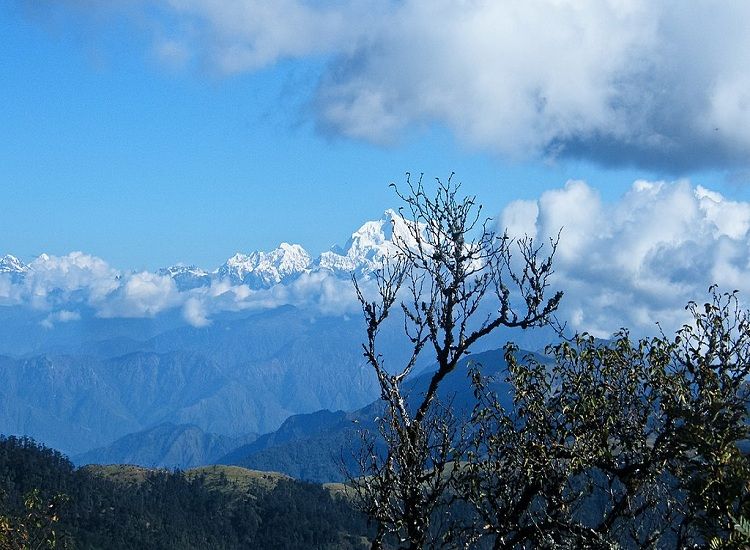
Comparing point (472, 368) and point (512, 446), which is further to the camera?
point (472, 368)

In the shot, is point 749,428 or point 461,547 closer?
point 749,428

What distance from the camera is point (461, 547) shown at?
71.8 ft

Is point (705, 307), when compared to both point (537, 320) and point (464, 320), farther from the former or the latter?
point (464, 320)

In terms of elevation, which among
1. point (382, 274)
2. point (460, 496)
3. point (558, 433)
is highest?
point (382, 274)

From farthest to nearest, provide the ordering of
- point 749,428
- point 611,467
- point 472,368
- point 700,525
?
point 472,368, point 611,467, point 749,428, point 700,525

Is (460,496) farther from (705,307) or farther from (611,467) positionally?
(705,307)

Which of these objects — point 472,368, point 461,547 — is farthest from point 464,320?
point 461,547

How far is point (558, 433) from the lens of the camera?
22.1 metres

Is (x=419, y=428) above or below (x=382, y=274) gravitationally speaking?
below

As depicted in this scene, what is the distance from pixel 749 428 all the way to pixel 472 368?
7466 mm

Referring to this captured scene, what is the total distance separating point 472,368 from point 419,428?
3.96m

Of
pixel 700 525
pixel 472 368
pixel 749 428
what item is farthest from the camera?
pixel 472 368

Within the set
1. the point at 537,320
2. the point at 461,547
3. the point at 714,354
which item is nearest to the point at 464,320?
the point at 537,320

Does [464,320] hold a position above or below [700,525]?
above
